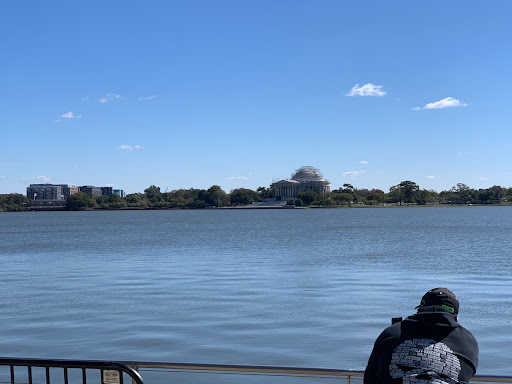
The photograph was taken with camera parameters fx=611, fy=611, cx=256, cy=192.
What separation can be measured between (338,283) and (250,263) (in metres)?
12.8

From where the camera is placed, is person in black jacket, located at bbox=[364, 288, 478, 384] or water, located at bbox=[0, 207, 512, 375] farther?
water, located at bbox=[0, 207, 512, 375]

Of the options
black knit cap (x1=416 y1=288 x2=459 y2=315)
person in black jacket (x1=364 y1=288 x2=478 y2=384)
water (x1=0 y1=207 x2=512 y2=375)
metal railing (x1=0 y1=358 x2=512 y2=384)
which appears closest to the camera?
person in black jacket (x1=364 y1=288 x2=478 y2=384)

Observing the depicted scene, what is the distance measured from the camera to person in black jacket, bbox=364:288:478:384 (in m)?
4.04

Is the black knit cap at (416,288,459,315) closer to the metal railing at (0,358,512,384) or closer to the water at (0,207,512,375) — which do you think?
the metal railing at (0,358,512,384)

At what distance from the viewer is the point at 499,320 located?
1992 centimetres

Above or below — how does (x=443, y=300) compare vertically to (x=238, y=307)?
above

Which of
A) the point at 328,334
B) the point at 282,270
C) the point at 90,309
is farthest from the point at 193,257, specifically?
the point at 328,334

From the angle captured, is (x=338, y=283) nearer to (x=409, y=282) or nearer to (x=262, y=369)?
(x=409, y=282)

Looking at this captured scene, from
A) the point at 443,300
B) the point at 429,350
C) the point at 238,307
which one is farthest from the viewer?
the point at 238,307

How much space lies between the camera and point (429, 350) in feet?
13.3

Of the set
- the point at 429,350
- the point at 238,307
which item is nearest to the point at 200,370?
the point at 429,350

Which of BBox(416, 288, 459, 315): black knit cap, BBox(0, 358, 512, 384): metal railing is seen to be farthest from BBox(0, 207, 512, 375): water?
BBox(416, 288, 459, 315): black knit cap

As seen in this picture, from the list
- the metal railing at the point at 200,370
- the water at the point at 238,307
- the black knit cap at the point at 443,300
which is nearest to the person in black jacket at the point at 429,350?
the black knit cap at the point at 443,300

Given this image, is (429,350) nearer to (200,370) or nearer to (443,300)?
(443,300)
